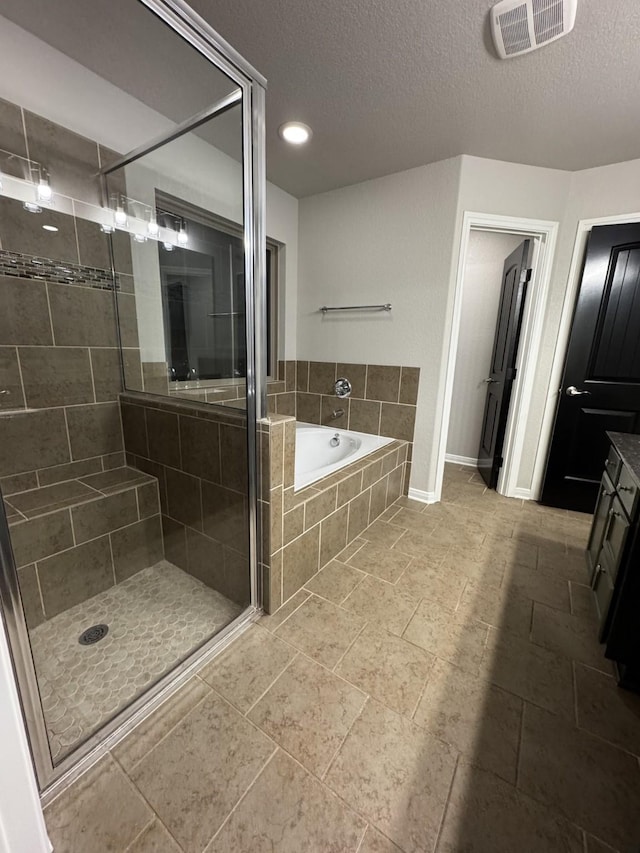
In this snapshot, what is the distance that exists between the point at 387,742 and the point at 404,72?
2626 mm

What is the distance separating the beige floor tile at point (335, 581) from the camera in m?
1.69

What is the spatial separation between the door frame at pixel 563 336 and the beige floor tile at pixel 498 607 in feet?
4.29

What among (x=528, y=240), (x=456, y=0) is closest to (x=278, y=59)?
(x=456, y=0)

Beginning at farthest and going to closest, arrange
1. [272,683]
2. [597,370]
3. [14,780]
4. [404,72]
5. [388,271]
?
[388,271] < [597,370] < [404,72] < [272,683] < [14,780]

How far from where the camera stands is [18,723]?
69 centimetres

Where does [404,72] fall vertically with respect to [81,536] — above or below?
above

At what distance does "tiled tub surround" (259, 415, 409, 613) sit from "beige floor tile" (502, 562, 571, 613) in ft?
2.85

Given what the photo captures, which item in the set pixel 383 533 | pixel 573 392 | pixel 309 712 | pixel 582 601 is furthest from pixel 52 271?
pixel 573 392

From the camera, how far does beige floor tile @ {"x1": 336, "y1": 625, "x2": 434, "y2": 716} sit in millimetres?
1201

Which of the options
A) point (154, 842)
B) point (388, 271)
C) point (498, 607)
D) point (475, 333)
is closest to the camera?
point (154, 842)

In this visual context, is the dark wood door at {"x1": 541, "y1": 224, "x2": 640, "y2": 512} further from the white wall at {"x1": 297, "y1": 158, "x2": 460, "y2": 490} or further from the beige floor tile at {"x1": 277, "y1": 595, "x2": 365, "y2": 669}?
the beige floor tile at {"x1": 277, "y1": 595, "x2": 365, "y2": 669}

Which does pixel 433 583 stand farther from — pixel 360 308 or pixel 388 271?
pixel 388 271

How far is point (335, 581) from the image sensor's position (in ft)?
5.84

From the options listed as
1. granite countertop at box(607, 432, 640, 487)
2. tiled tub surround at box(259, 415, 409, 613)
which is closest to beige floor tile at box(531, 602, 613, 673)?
granite countertop at box(607, 432, 640, 487)
